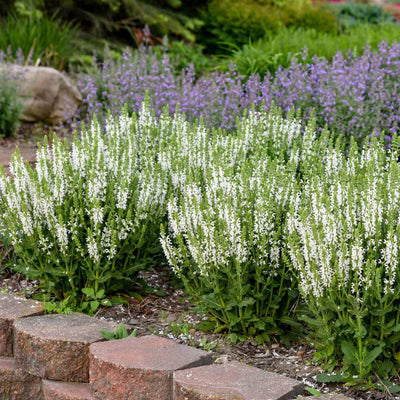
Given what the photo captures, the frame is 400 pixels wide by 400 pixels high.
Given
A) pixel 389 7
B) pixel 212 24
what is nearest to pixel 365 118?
pixel 212 24

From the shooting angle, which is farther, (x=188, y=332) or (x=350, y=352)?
(x=188, y=332)

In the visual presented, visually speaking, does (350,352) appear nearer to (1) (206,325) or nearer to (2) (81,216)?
(1) (206,325)

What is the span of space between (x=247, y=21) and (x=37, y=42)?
3.69 metres

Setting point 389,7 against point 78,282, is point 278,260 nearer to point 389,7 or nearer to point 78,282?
point 78,282

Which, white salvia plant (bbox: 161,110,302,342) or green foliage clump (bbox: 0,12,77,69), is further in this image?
green foliage clump (bbox: 0,12,77,69)

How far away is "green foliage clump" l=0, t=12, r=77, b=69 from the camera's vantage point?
303 inches

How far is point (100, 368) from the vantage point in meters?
3.00

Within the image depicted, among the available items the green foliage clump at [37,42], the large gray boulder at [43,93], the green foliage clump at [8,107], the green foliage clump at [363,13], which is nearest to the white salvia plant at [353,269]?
the green foliage clump at [8,107]

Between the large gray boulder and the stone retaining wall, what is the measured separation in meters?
3.75

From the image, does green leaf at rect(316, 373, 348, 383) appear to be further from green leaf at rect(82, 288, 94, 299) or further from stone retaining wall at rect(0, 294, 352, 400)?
green leaf at rect(82, 288, 94, 299)

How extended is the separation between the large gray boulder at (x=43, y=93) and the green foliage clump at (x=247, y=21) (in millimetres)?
3380

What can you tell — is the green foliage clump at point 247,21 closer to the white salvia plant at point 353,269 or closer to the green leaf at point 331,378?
the white salvia plant at point 353,269

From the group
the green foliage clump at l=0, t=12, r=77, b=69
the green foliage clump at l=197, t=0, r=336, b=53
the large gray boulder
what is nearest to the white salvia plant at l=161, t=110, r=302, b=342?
the large gray boulder

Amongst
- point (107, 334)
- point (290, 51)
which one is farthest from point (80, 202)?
point (290, 51)
